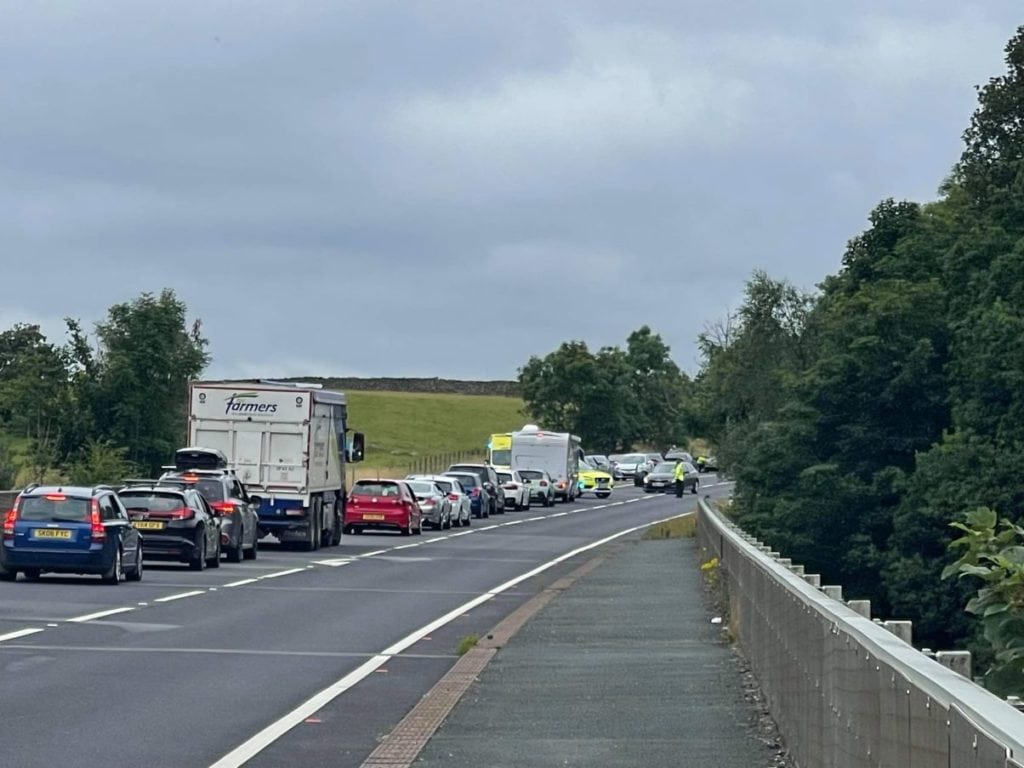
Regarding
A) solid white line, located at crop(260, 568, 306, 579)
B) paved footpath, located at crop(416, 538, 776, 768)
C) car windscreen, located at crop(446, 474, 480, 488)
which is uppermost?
car windscreen, located at crop(446, 474, 480, 488)

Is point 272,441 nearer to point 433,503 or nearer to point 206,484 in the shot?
point 206,484

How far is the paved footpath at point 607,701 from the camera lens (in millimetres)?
11961

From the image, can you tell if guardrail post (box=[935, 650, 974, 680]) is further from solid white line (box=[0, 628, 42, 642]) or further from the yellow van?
the yellow van

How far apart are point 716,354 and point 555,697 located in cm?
8225

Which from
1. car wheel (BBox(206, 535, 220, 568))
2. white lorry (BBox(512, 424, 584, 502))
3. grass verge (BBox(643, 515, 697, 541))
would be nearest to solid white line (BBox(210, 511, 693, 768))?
car wheel (BBox(206, 535, 220, 568))

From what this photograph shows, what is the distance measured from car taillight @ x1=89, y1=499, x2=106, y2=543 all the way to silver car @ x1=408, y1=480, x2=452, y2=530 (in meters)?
26.1

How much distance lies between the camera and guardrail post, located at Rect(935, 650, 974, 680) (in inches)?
258

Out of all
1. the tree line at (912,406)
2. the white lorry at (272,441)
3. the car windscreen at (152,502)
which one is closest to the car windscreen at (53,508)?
the car windscreen at (152,502)

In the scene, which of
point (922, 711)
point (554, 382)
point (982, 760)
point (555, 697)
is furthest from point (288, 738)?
point (554, 382)

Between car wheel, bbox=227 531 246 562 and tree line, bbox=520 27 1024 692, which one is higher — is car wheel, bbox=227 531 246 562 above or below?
below

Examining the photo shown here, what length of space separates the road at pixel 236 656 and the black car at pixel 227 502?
0.68 meters

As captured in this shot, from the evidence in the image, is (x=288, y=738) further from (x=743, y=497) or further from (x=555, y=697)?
(x=743, y=497)

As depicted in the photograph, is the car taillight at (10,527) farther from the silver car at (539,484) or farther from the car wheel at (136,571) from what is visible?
the silver car at (539,484)

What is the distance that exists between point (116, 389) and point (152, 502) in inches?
1425
